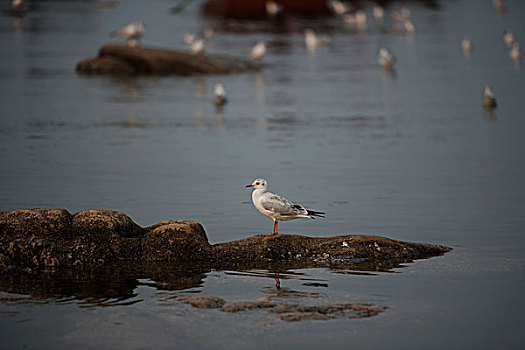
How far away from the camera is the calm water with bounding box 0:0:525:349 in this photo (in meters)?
9.01

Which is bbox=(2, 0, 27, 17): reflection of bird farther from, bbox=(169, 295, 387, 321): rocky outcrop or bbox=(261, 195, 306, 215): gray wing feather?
bbox=(169, 295, 387, 321): rocky outcrop

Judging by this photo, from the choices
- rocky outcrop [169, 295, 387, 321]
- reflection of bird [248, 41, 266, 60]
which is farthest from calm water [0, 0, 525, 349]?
reflection of bird [248, 41, 266, 60]

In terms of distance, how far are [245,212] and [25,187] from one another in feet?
14.0

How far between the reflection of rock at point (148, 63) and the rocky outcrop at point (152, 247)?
2364 centimetres

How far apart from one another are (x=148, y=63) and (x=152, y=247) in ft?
79.2

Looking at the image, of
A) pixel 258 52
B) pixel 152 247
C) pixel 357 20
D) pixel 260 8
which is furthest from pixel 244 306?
pixel 260 8

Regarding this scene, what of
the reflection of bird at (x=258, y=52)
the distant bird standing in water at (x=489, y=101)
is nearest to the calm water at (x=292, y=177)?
the distant bird standing in water at (x=489, y=101)

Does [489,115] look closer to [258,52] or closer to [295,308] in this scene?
[258,52]

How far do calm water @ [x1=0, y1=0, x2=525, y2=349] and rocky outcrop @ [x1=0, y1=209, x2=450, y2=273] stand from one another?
41cm

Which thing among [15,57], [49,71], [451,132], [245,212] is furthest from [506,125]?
[15,57]

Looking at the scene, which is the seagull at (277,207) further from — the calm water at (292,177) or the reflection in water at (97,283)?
the reflection in water at (97,283)

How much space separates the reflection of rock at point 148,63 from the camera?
3444 centimetres

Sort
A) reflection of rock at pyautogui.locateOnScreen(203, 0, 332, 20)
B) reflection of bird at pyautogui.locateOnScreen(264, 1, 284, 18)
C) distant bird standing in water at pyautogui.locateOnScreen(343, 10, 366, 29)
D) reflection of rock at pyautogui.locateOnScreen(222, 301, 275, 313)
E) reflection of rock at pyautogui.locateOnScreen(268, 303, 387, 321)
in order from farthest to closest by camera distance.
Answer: reflection of rock at pyautogui.locateOnScreen(203, 0, 332, 20) < reflection of bird at pyautogui.locateOnScreen(264, 1, 284, 18) < distant bird standing in water at pyautogui.locateOnScreen(343, 10, 366, 29) < reflection of rock at pyautogui.locateOnScreen(222, 301, 275, 313) < reflection of rock at pyautogui.locateOnScreen(268, 303, 387, 321)

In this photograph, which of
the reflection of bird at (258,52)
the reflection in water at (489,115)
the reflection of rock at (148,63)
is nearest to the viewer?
the reflection in water at (489,115)
